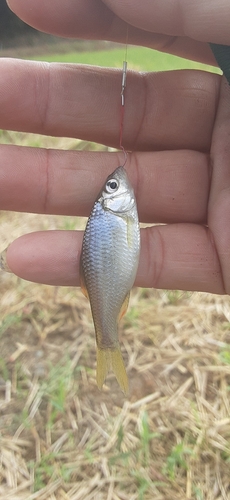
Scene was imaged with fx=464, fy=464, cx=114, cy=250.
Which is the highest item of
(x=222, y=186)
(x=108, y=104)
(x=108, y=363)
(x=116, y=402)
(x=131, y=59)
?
(x=131, y=59)

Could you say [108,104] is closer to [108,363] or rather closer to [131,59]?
[108,363]

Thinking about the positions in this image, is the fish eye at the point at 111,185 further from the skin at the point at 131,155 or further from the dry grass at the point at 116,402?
the dry grass at the point at 116,402

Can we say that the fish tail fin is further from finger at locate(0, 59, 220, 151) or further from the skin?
finger at locate(0, 59, 220, 151)

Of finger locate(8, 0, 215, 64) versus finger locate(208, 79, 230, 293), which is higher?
finger locate(8, 0, 215, 64)

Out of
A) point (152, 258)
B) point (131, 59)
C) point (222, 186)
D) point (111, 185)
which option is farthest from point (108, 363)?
point (131, 59)

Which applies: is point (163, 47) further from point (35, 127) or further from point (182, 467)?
point (182, 467)

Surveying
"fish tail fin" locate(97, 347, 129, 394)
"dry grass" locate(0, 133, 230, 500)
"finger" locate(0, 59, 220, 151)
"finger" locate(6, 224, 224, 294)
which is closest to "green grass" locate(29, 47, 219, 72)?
"finger" locate(0, 59, 220, 151)

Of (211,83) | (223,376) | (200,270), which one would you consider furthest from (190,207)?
(223,376)
